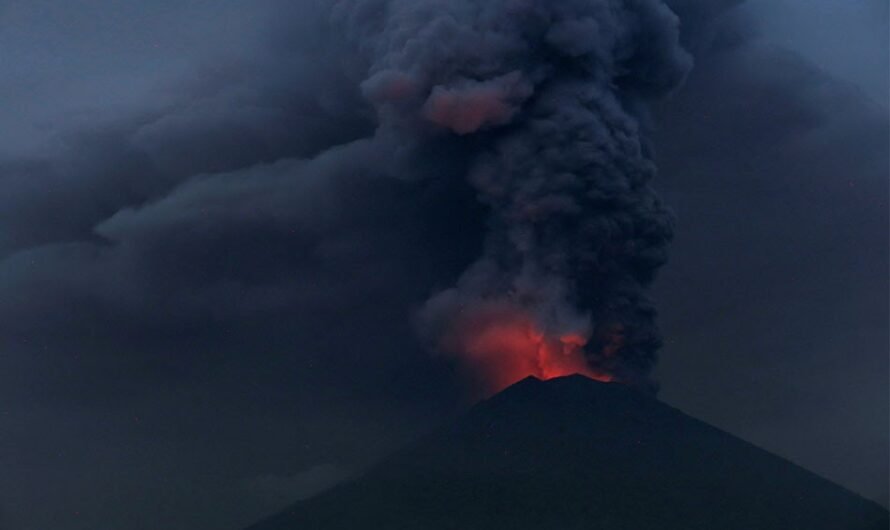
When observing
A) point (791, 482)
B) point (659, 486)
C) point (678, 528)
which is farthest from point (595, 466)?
point (791, 482)

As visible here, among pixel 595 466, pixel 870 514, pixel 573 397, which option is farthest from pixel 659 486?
pixel 870 514

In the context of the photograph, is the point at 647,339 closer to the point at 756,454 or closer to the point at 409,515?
the point at 756,454

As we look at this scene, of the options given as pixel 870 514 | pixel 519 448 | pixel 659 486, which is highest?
pixel 519 448

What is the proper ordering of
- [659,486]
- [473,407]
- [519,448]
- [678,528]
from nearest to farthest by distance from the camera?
1. [678,528]
2. [659,486]
3. [519,448]
4. [473,407]

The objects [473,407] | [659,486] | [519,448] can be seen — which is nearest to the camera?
[659,486]

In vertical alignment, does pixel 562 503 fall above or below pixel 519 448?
below

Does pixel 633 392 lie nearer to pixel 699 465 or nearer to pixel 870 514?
pixel 699 465

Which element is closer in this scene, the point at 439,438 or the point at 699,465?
the point at 699,465
